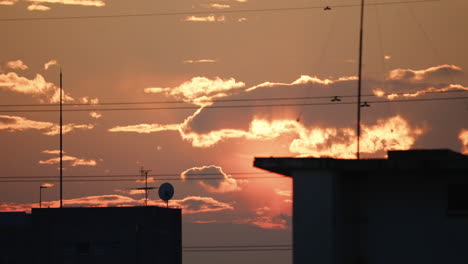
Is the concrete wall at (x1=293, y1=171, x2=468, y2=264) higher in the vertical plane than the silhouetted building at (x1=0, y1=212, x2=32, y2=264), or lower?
higher

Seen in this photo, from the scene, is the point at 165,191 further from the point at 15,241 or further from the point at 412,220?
the point at 412,220

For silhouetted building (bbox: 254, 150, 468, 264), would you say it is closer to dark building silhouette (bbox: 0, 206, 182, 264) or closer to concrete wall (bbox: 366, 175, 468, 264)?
concrete wall (bbox: 366, 175, 468, 264)

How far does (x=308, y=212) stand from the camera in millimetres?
31578

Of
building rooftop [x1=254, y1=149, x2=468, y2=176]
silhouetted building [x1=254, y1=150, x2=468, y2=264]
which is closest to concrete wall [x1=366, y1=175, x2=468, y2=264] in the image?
silhouetted building [x1=254, y1=150, x2=468, y2=264]

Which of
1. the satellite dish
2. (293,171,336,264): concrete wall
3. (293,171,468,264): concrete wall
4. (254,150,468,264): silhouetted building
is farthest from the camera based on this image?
the satellite dish

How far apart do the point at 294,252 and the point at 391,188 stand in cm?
445

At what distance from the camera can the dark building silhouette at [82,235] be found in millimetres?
85938

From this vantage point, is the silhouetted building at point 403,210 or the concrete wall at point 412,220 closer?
the silhouetted building at point 403,210

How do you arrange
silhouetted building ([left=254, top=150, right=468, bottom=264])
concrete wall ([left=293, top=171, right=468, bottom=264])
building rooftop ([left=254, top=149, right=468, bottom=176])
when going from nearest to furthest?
building rooftop ([left=254, top=149, right=468, bottom=176]), silhouetted building ([left=254, top=150, right=468, bottom=264]), concrete wall ([left=293, top=171, right=468, bottom=264])

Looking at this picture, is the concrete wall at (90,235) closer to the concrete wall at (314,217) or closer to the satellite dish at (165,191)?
the satellite dish at (165,191)

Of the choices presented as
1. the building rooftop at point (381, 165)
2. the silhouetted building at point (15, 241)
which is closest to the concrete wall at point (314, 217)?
the building rooftop at point (381, 165)

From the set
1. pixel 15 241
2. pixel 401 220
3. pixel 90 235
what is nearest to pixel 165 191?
pixel 90 235

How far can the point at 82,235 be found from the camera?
8638cm

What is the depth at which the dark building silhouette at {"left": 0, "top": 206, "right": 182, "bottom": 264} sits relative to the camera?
282 ft
